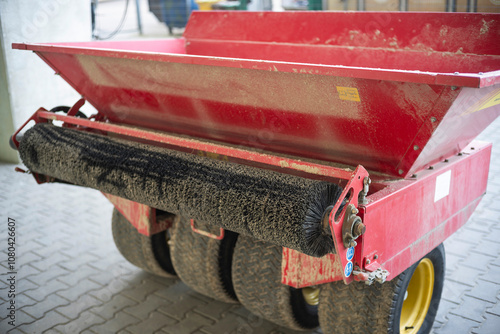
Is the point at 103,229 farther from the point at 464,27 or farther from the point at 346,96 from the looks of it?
the point at 464,27

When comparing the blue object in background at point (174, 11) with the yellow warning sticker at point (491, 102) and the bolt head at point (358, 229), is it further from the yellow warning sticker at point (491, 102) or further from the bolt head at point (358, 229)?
the bolt head at point (358, 229)

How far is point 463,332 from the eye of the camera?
8.82ft

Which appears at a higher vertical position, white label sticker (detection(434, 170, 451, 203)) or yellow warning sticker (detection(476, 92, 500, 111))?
yellow warning sticker (detection(476, 92, 500, 111))

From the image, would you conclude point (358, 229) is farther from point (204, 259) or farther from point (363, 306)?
point (204, 259)

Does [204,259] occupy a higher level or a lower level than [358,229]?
lower

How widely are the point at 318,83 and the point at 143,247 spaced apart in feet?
5.39

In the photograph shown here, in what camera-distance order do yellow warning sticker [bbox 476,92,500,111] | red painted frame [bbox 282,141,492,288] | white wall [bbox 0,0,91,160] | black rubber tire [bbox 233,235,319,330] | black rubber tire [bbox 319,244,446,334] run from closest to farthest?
1. red painted frame [bbox 282,141,492,288]
2. yellow warning sticker [bbox 476,92,500,111]
3. black rubber tire [bbox 319,244,446,334]
4. black rubber tire [bbox 233,235,319,330]
5. white wall [bbox 0,0,91,160]

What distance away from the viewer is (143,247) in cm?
302

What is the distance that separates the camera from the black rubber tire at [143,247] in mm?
3002

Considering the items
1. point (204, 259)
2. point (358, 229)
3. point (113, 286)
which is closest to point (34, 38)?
point (113, 286)

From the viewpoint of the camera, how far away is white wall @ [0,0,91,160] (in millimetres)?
5004

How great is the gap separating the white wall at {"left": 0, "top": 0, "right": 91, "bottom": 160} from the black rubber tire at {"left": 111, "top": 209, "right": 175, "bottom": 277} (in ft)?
9.23

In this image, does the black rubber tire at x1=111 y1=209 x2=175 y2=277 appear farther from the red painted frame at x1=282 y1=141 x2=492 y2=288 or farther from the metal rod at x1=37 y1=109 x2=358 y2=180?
the red painted frame at x1=282 y1=141 x2=492 y2=288

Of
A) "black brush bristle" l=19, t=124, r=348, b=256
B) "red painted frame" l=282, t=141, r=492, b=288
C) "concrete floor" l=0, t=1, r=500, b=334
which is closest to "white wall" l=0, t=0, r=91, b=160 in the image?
"concrete floor" l=0, t=1, r=500, b=334
